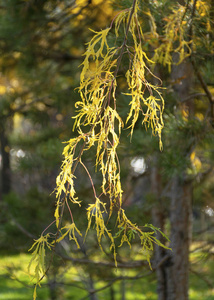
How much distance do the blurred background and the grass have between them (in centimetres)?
2

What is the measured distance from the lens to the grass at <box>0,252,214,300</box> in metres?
1.99

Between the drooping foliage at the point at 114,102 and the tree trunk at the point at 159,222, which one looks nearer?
the drooping foliage at the point at 114,102

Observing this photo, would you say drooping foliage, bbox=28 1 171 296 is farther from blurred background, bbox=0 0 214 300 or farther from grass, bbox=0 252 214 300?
grass, bbox=0 252 214 300

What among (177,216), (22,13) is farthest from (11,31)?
(177,216)

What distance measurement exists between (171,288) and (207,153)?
2.09 ft

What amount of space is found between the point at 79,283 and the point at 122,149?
81.9 inches

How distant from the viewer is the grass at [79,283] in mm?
1985

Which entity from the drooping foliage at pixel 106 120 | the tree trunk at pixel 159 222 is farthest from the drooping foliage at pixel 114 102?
the tree trunk at pixel 159 222

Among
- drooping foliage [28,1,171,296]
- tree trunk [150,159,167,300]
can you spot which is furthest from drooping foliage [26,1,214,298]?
tree trunk [150,159,167,300]

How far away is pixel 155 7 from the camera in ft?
4.27

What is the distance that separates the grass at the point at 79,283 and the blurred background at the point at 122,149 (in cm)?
2

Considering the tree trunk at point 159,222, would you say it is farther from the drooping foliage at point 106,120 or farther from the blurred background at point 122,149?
the drooping foliage at point 106,120

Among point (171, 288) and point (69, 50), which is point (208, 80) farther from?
point (69, 50)

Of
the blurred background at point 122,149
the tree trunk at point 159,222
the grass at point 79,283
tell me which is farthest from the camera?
the grass at point 79,283
